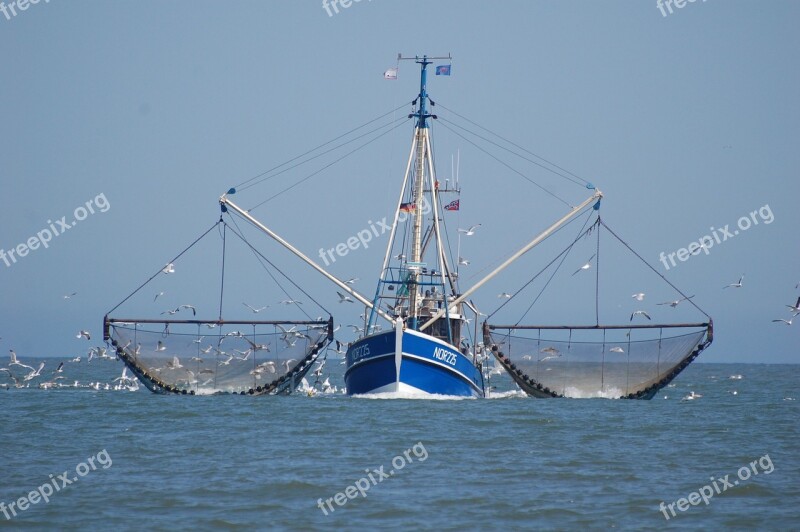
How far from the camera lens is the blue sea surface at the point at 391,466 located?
75.6 ft

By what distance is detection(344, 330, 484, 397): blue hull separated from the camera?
1657 inches

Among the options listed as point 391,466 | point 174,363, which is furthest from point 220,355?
point 391,466

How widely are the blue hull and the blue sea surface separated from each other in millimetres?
742

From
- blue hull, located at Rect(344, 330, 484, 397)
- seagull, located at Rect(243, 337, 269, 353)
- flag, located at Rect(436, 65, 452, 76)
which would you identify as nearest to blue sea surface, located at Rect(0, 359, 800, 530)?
blue hull, located at Rect(344, 330, 484, 397)

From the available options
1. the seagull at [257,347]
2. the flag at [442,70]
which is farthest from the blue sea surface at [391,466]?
the flag at [442,70]

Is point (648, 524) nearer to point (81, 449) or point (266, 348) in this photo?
point (81, 449)

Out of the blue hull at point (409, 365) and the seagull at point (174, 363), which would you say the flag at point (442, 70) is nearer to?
the blue hull at point (409, 365)

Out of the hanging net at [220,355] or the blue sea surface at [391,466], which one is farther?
the hanging net at [220,355]

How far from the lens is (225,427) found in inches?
1417

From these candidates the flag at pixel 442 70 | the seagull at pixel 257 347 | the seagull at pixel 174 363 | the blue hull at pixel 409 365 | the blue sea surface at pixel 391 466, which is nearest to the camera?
the blue sea surface at pixel 391 466

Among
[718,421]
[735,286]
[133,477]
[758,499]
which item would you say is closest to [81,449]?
[133,477]

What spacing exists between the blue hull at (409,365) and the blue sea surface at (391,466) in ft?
2.43

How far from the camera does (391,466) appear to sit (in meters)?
28.0

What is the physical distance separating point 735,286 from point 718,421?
25.1 ft
